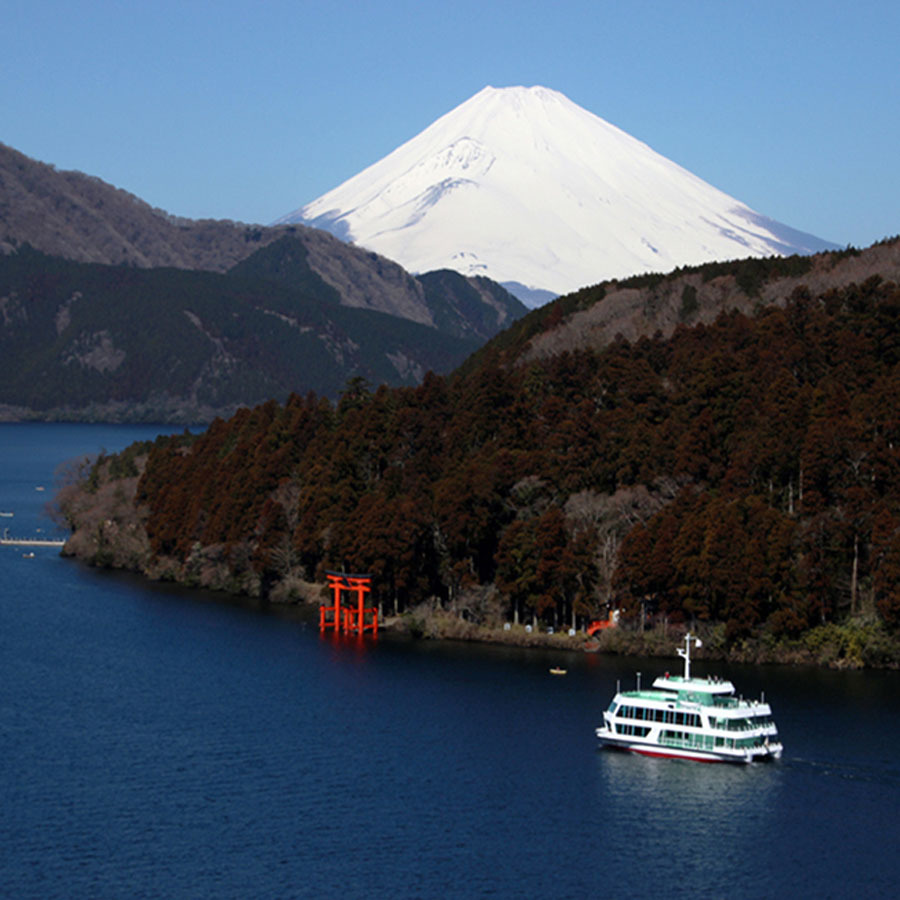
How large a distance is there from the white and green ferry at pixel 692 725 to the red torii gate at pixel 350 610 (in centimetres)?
2545

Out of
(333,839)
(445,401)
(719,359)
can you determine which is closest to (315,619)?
(445,401)

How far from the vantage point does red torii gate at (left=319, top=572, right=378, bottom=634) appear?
79812 millimetres

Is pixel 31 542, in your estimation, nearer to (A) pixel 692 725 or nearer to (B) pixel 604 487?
(B) pixel 604 487

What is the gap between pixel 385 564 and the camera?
80438mm

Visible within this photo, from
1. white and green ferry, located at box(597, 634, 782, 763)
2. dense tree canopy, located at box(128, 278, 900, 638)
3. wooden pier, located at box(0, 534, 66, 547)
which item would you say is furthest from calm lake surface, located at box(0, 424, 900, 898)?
wooden pier, located at box(0, 534, 66, 547)

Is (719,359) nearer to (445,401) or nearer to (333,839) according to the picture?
(445,401)

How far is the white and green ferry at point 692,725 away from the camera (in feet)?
176

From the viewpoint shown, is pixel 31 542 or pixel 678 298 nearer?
pixel 31 542

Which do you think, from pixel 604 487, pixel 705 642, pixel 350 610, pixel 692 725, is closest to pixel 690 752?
pixel 692 725

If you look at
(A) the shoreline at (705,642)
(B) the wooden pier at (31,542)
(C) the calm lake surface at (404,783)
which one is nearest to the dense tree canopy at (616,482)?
(A) the shoreline at (705,642)

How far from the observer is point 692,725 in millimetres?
54750

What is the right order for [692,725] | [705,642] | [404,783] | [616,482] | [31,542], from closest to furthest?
1. [404,783]
2. [692,725]
3. [705,642]
4. [616,482]
5. [31,542]

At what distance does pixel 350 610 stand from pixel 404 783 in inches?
1166

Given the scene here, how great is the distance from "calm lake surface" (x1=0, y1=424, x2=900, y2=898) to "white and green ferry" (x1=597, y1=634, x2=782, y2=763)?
25.9 inches
